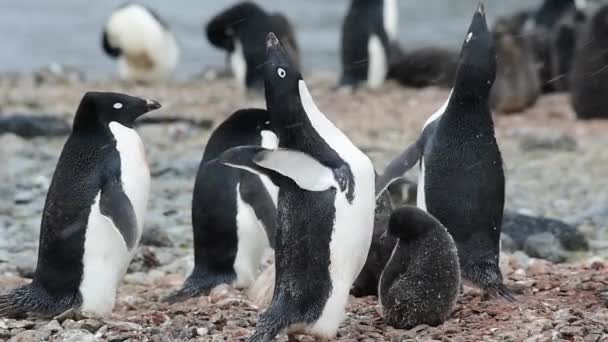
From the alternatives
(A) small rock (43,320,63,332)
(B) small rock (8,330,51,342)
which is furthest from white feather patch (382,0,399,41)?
(B) small rock (8,330,51,342)

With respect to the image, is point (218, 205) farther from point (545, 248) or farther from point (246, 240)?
point (545, 248)

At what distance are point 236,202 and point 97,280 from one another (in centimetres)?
136

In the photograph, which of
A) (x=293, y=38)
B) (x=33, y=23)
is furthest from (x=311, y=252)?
(x=33, y=23)

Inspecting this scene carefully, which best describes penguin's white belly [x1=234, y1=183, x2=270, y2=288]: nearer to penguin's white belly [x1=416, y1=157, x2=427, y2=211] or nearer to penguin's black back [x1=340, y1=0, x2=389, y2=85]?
penguin's white belly [x1=416, y1=157, x2=427, y2=211]

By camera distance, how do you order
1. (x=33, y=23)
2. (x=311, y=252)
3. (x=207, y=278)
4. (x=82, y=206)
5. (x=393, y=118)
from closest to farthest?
(x=311, y=252)
(x=82, y=206)
(x=207, y=278)
(x=393, y=118)
(x=33, y=23)

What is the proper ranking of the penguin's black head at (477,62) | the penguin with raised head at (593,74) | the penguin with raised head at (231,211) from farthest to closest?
the penguin with raised head at (593,74) < the penguin with raised head at (231,211) < the penguin's black head at (477,62)

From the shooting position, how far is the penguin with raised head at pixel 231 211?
7633mm

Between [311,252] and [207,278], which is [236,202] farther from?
[311,252]

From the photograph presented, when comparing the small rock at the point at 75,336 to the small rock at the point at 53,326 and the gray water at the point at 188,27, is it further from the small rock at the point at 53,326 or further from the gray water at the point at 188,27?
the gray water at the point at 188,27

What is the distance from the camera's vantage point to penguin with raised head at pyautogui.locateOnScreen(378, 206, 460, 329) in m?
5.96

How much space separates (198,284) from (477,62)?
6.96 feet

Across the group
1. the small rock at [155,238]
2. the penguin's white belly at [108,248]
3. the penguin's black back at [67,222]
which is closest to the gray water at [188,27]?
the small rock at [155,238]

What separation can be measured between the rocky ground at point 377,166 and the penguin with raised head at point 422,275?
88 millimetres

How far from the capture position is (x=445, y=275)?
5.99 metres
